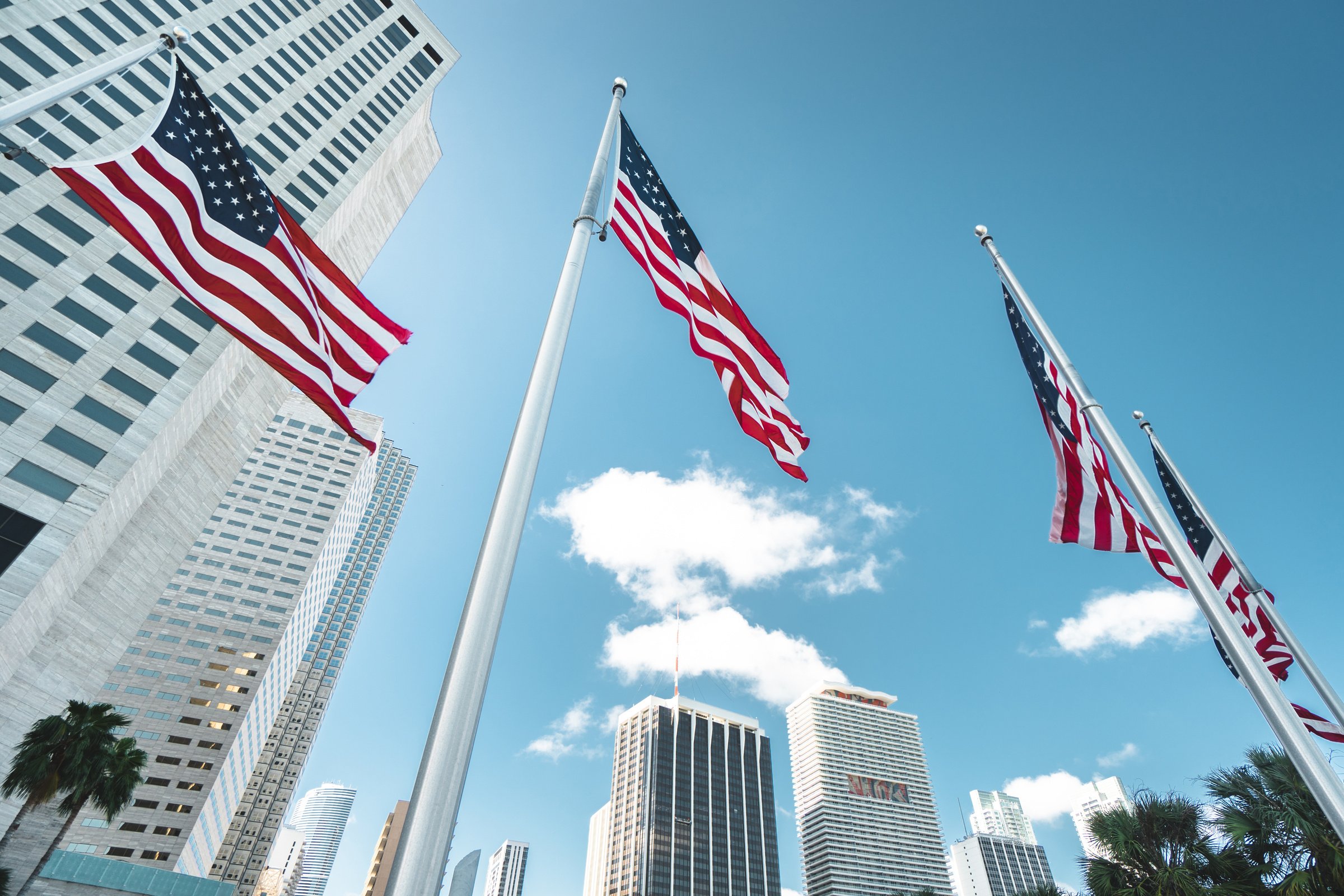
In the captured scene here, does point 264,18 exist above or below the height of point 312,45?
below

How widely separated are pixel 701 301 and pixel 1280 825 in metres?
18.1

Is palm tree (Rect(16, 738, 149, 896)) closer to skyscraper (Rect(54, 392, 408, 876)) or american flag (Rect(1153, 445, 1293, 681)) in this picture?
american flag (Rect(1153, 445, 1293, 681))

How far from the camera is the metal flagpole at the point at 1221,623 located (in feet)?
28.3

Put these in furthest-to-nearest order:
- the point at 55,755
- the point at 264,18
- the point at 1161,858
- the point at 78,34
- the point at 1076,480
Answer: the point at 264,18 → the point at 78,34 → the point at 55,755 → the point at 1161,858 → the point at 1076,480

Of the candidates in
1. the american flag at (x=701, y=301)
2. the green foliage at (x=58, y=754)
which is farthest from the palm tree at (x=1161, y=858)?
the green foliage at (x=58, y=754)

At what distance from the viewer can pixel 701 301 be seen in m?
12.1

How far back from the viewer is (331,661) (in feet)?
609

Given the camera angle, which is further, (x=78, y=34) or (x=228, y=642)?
(x=228, y=642)

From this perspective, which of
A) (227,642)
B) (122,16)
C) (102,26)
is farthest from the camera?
(227,642)

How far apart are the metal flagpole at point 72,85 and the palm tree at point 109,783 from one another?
3536 cm

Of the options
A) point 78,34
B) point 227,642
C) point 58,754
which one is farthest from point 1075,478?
point 227,642

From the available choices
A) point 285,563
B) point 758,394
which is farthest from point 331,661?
point 758,394

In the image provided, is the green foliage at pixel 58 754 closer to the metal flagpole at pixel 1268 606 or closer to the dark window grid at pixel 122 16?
the metal flagpole at pixel 1268 606

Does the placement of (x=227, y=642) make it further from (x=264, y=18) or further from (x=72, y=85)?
(x=72, y=85)
